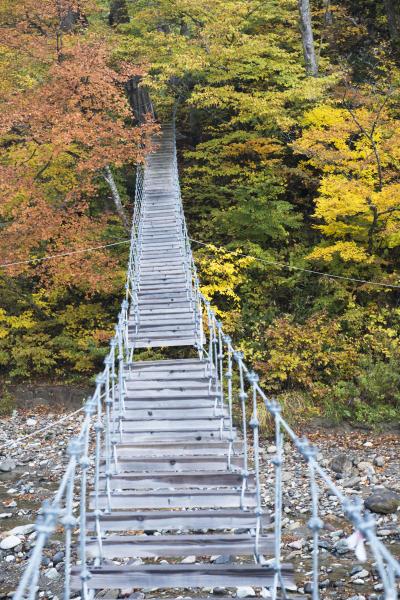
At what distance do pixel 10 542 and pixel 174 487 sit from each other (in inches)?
126

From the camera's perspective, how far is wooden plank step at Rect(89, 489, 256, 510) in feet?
13.2

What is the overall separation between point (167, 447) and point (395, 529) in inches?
132

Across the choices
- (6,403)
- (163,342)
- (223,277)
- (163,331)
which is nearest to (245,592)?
(163,342)

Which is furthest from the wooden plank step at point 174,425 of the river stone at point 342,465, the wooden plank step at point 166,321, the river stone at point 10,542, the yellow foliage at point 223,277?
the yellow foliage at point 223,277

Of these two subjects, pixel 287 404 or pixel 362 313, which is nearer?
pixel 287 404

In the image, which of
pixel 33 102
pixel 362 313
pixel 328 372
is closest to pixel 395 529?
pixel 328 372

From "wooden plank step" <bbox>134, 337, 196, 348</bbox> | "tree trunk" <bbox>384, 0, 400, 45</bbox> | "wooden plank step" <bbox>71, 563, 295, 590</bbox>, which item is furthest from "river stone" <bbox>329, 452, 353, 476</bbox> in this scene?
"tree trunk" <bbox>384, 0, 400, 45</bbox>

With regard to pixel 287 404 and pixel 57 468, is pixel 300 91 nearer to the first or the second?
pixel 287 404

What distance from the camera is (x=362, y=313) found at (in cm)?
1069

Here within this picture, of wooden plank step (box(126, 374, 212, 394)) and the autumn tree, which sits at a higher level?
the autumn tree

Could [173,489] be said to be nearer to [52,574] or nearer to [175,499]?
[175,499]

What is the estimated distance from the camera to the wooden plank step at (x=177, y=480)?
13.7 ft

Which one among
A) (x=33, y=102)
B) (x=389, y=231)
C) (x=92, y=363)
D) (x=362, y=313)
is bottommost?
(x=92, y=363)

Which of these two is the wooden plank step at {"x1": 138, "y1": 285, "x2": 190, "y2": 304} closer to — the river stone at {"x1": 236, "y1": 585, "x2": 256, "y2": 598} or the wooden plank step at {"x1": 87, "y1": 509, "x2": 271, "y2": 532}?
the river stone at {"x1": 236, "y1": 585, "x2": 256, "y2": 598}
